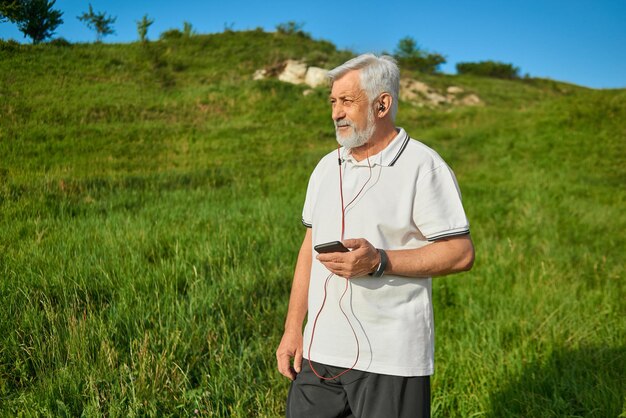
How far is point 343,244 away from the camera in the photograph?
1729 millimetres

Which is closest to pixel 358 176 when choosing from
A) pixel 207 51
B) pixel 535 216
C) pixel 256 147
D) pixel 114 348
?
pixel 114 348

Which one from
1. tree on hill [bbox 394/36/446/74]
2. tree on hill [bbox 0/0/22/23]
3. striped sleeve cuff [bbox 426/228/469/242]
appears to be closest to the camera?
striped sleeve cuff [bbox 426/228/469/242]

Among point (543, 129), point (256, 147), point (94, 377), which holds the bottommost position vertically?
point (94, 377)

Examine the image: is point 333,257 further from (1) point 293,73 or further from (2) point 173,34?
(1) point 293,73

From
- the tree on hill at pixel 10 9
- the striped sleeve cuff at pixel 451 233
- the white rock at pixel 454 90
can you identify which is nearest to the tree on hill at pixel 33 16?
the tree on hill at pixel 10 9

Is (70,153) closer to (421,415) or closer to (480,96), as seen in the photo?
(421,415)

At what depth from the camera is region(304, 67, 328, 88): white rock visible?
2155 centimetres

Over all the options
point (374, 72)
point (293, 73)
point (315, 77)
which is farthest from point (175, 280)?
point (293, 73)

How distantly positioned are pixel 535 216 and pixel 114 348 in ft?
25.8

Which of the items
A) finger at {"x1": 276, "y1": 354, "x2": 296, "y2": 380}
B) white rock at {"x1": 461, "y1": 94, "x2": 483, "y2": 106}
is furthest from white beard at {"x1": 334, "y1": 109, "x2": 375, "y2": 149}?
white rock at {"x1": 461, "y1": 94, "x2": 483, "y2": 106}

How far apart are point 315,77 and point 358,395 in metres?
20.9

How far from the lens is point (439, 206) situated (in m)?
1.82

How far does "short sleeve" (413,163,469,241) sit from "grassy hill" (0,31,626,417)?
1802 millimetres

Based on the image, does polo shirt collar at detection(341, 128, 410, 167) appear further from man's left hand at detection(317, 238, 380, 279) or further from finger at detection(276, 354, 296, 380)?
finger at detection(276, 354, 296, 380)
